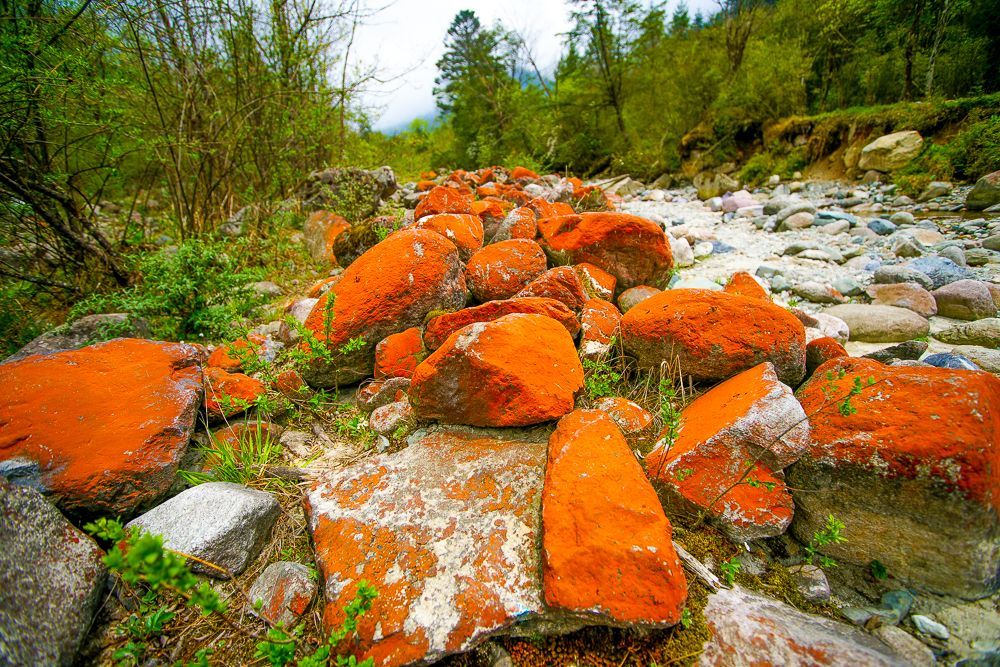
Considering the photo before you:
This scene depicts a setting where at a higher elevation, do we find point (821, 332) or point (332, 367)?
point (332, 367)

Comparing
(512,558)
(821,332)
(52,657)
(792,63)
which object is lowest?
(821,332)

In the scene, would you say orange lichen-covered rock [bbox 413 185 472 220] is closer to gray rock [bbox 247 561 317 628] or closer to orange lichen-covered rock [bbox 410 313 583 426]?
orange lichen-covered rock [bbox 410 313 583 426]

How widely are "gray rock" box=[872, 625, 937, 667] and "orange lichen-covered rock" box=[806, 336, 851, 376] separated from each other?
1.10 metres

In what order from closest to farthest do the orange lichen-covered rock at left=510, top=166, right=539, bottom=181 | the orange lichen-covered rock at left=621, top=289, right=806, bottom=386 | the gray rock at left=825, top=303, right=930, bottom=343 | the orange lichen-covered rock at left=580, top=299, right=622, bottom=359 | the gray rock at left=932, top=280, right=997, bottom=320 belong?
the orange lichen-covered rock at left=621, top=289, right=806, bottom=386, the orange lichen-covered rock at left=580, top=299, right=622, bottom=359, the gray rock at left=825, top=303, right=930, bottom=343, the gray rock at left=932, top=280, right=997, bottom=320, the orange lichen-covered rock at left=510, top=166, right=539, bottom=181

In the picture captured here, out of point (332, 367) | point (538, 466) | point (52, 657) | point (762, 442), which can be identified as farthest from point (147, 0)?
point (762, 442)

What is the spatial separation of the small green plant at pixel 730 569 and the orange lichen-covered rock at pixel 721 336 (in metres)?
0.87

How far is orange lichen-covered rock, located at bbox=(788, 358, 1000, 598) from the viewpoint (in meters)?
1.15

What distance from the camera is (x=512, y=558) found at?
1.27 metres

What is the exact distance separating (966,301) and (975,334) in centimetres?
50

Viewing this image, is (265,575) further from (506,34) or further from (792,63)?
(506,34)

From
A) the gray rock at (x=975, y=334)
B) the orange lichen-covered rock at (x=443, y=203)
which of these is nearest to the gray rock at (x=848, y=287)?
the gray rock at (x=975, y=334)

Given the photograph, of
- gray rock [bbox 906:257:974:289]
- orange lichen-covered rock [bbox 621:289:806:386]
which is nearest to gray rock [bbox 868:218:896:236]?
gray rock [bbox 906:257:974:289]

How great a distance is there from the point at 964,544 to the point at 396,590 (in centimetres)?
174

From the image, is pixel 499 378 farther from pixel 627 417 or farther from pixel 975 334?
pixel 975 334
